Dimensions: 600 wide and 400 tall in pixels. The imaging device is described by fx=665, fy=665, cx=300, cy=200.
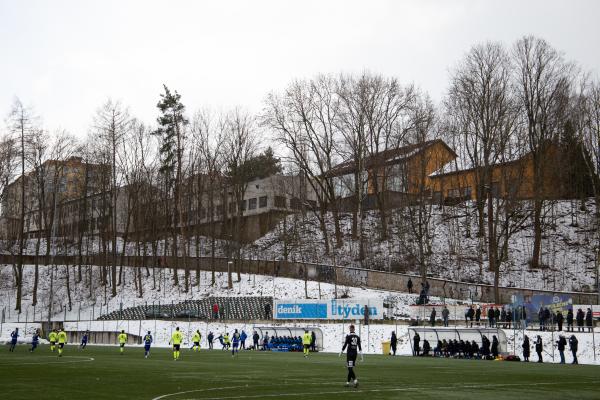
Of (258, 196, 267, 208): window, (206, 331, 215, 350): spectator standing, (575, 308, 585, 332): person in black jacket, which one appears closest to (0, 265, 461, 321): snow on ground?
(206, 331, 215, 350): spectator standing

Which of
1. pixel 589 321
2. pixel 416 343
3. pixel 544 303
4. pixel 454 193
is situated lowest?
pixel 416 343

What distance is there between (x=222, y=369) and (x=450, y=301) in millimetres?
34056

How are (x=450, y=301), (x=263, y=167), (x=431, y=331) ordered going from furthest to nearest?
1. (x=263, y=167)
2. (x=450, y=301)
3. (x=431, y=331)

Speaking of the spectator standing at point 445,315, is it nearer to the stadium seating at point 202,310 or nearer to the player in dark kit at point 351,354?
the stadium seating at point 202,310

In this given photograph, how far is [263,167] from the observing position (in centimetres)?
9594

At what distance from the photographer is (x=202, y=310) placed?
196 feet

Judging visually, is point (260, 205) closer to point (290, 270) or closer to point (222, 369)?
point (290, 270)

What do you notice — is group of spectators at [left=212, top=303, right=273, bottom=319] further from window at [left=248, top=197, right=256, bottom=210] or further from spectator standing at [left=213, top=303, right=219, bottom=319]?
window at [left=248, top=197, right=256, bottom=210]

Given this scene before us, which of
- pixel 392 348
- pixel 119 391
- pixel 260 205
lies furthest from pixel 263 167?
pixel 119 391

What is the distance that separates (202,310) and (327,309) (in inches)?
531

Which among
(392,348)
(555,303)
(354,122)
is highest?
(354,122)

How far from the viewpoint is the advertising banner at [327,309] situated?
50.8 m

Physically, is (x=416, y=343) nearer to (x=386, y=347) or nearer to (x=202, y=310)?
(x=386, y=347)

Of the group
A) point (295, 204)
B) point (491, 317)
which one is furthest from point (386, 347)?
point (295, 204)
